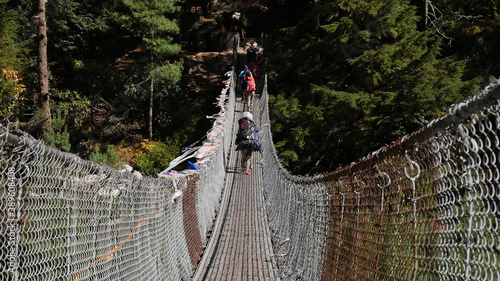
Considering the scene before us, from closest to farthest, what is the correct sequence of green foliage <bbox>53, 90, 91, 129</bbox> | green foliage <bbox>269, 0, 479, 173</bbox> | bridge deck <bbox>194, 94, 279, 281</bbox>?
bridge deck <bbox>194, 94, 279, 281</bbox>, green foliage <bbox>269, 0, 479, 173</bbox>, green foliage <bbox>53, 90, 91, 129</bbox>

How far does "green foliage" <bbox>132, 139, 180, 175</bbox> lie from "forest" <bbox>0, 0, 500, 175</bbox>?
0.06 metres

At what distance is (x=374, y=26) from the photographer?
53.6 ft

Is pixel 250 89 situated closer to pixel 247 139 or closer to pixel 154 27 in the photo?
pixel 154 27

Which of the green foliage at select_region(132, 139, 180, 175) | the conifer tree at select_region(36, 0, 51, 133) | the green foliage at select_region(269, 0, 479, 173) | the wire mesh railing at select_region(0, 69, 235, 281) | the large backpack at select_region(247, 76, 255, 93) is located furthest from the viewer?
the green foliage at select_region(132, 139, 180, 175)

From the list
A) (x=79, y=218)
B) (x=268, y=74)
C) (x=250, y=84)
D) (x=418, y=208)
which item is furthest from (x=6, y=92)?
(x=418, y=208)

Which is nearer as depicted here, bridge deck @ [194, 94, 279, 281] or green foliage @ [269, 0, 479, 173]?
bridge deck @ [194, 94, 279, 281]

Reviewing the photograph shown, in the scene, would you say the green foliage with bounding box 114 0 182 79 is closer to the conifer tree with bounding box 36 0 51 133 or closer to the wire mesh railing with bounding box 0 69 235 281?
the conifer tree with bounding box 36 0 51 133

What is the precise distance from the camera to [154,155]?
19.5 metres

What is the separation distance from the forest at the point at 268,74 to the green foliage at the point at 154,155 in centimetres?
6

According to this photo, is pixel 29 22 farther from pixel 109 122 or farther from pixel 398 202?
pixel 398 202

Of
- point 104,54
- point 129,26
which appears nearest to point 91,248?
point 129,26

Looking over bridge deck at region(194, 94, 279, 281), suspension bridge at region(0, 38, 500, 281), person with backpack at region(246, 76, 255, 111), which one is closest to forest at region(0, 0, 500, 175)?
person with backpack at region(246, 76, 255, 111)

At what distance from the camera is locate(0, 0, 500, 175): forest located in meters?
14.3

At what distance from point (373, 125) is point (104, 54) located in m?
13.7
